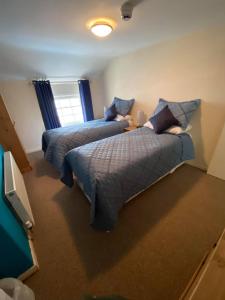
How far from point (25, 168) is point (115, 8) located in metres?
2.89

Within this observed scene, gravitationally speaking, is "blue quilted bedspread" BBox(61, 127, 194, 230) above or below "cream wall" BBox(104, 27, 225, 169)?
below

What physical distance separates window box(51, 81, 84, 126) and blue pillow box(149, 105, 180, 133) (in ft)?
8.96

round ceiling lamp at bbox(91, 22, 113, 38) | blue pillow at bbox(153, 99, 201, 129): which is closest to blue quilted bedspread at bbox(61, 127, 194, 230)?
blue pillow at bbox(153, 99, 201, 129)

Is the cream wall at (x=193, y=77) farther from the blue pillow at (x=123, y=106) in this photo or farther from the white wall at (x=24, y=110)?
the white wall at (x=24, y=110)

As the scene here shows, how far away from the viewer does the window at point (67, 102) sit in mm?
3742

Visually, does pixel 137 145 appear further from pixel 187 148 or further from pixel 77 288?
pixel 77 288

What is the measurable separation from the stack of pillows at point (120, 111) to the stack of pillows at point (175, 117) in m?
1.11

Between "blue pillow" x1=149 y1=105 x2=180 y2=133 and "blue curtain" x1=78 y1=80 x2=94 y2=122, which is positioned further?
"blue curtain" x1=78 y1=80 x2=94 y2=122

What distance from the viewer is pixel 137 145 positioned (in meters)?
1.91

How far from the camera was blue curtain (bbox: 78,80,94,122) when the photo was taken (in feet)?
12.9

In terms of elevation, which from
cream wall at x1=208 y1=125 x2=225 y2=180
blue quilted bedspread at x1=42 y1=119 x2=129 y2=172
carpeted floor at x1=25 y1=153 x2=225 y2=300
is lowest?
carpeted floor at x1=25 y1=153 x2=225 y2=300

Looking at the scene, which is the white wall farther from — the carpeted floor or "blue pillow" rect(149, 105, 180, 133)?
"blue pillow" rect(149, 105, 180, 133)

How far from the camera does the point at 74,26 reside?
1708 mm

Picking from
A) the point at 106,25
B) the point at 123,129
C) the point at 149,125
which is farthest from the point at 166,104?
the point at 106,25
